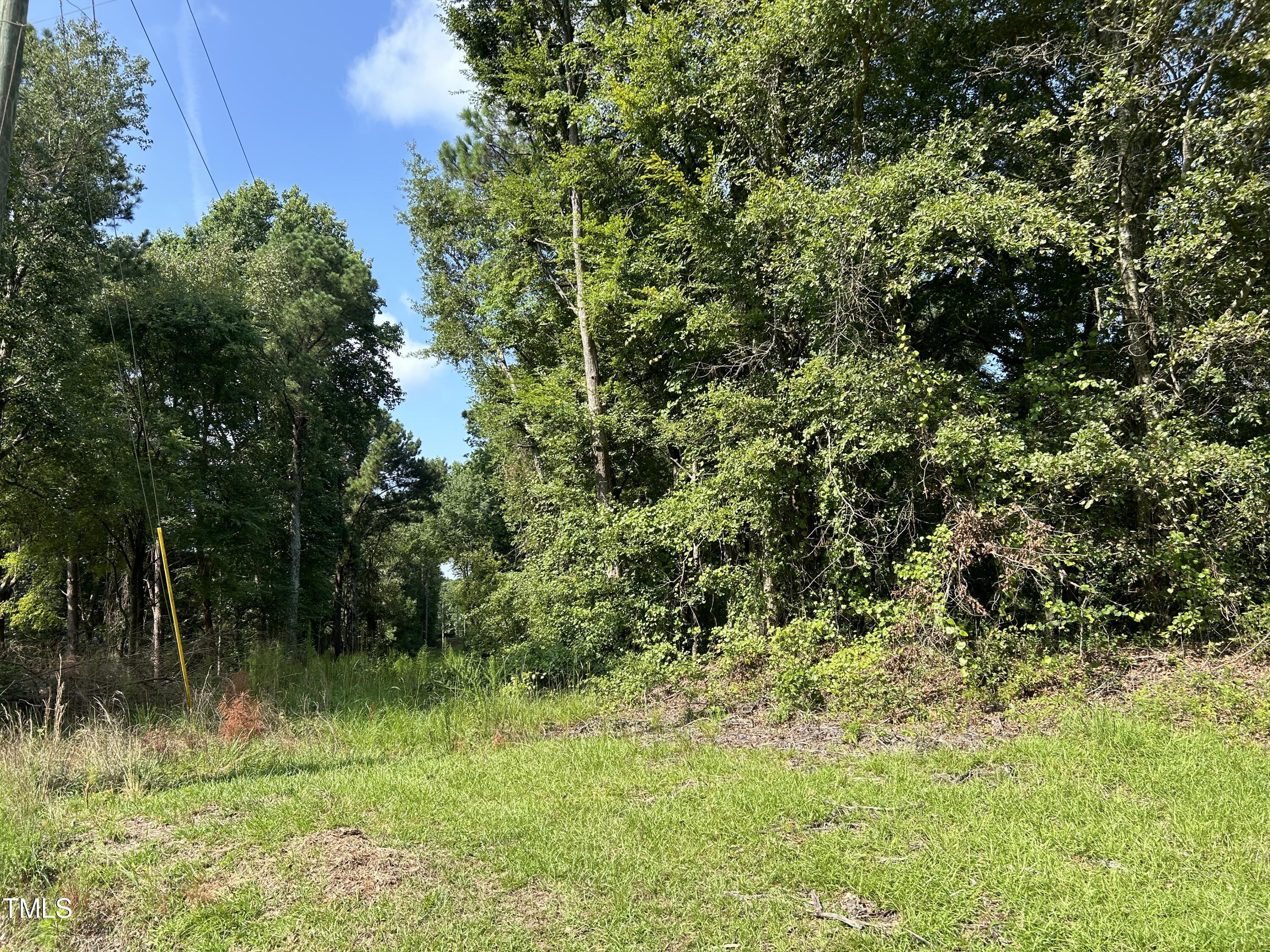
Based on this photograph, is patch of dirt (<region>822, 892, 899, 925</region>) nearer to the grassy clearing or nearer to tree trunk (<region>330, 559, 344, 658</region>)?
the grassy clearing

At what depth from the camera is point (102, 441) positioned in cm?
1348

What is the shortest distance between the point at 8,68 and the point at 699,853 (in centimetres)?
707

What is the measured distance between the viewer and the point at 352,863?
3.87 metres

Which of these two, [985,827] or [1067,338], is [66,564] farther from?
[1067,338]

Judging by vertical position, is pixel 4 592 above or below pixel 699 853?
above

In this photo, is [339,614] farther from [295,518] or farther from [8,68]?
[8,68]

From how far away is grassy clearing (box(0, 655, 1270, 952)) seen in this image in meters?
3.11

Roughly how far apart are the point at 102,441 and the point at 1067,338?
727 inches

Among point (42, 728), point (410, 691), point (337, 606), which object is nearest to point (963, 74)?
point (410, 691)

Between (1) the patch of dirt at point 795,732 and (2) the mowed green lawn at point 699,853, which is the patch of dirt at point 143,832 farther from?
(1) the patch of dirt at point 795,732

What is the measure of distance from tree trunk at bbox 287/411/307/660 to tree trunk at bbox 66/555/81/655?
17.9ft

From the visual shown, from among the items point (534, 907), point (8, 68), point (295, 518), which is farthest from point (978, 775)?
point (295, 518)

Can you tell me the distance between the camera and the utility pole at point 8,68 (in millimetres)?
4387

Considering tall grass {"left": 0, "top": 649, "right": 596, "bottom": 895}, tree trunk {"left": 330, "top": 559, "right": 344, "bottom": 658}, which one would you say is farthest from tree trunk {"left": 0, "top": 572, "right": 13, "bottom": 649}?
tree trunk {"left": 330, "top": 559, "right": 344, "bottom": 658}
